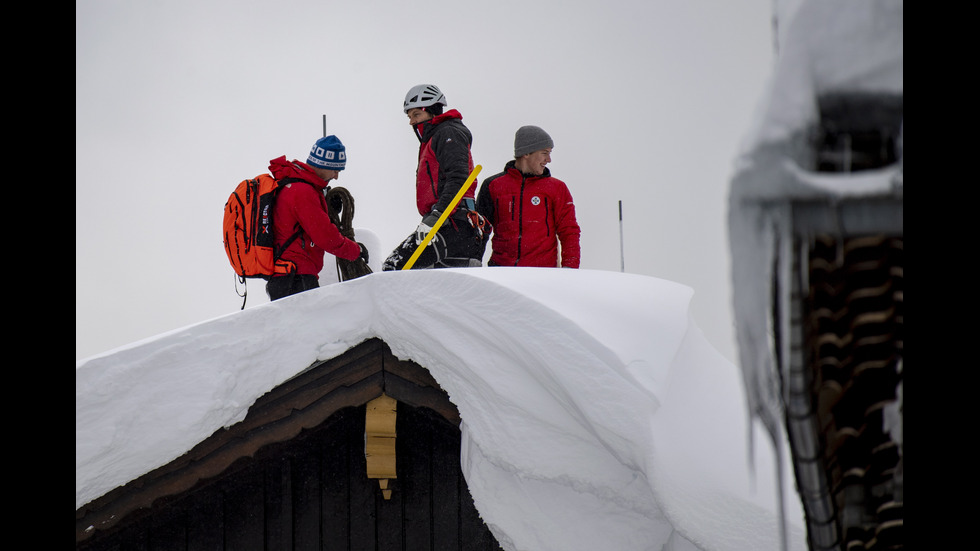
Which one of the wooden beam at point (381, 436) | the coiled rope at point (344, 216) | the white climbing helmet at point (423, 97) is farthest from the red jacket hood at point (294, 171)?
the wooden beam at point (381, 436)

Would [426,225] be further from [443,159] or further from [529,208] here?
[529,208]

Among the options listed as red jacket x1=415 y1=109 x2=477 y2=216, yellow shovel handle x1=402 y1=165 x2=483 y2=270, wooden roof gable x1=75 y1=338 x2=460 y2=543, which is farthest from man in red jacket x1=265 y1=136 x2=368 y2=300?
wooden roof gable x1=75 y1=338 x2=460 y2=543

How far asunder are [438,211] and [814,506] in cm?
331

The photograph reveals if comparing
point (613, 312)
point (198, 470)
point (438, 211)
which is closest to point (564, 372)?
point (613, 312)

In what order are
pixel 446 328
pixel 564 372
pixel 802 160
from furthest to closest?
pixel 446 328 → pixel 564 372 → pixel 802 160

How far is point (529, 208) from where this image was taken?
458cm

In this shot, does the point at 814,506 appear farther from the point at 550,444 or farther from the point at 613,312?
the point at 613,312

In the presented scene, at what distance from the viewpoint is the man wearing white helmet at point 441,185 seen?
425cm

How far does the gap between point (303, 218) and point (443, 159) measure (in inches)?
37.1

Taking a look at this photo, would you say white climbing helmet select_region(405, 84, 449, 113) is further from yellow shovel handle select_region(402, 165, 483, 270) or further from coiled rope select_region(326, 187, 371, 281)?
coiled rope select_region(326, 187, 371, 281)

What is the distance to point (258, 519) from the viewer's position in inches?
128

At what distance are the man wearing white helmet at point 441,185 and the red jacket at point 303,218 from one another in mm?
457

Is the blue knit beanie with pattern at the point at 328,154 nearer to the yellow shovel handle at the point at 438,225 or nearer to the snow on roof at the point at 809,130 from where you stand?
the yellow shovel handle at the point at 438,225

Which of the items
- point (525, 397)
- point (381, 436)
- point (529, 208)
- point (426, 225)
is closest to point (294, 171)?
point (426, 225)
